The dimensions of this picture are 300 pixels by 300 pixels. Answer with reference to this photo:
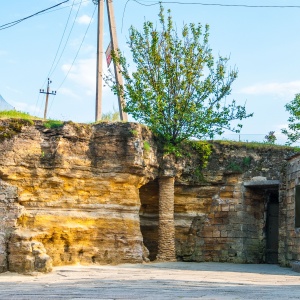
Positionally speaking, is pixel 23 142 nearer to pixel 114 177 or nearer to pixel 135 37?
pixel 114 177

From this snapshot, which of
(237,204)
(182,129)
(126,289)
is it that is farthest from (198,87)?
(126,289)

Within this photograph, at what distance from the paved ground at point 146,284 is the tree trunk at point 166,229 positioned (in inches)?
55.2

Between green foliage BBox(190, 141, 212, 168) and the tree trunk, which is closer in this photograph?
the tree trunk

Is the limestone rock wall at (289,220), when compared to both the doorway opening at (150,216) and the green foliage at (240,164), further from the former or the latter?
the doorway opening at (150,216)

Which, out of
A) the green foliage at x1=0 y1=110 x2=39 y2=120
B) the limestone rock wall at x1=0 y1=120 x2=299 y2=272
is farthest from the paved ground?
the green foliage at x1=0 y1=110 x2=39 y2=120

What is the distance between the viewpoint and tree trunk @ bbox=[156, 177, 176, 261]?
21.5 meters

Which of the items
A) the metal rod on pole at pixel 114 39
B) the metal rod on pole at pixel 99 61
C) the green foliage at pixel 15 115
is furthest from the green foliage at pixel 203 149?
the green foliage at pixel 15 115

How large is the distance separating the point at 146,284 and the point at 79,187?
7.22 meters

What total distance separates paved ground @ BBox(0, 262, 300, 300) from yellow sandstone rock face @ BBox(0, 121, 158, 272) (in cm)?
104

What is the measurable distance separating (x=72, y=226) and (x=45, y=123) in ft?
10.9

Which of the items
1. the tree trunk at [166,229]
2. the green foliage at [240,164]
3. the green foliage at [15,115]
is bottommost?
the tree trunk at [166,229]

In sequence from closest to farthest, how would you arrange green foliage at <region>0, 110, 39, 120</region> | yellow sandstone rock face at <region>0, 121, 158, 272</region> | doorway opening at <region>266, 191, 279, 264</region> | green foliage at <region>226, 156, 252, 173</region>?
yellow sandstone rock face at <region>0, 121, 158, 272</region> → green foliage at <region>0, 110, 39, 120</region> → green foliage at <region>226, 156, 252, 173</region> → doorway opening at <region>266, 191, 279, 264</region>

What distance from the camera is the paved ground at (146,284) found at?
10820 mm

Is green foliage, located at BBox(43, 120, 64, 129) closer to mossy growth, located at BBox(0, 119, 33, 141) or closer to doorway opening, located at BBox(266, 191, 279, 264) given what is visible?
mossy growth, located at BBox(0, 119, 33, 141)
